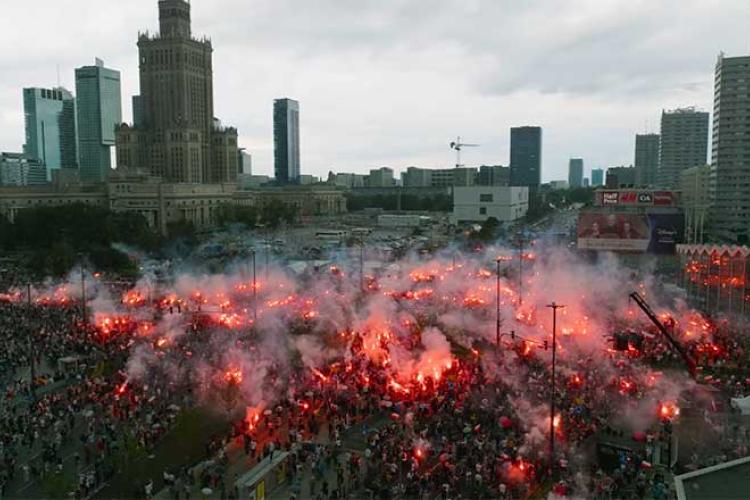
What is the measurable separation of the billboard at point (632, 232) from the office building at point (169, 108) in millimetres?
69347

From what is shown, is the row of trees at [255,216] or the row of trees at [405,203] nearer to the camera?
the row of trees at [255,216]

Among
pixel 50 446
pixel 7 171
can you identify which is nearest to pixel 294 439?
pixel 50 446

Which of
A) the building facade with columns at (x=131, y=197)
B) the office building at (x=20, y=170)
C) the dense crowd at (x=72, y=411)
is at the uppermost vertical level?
the office building at (x=20, y=170)

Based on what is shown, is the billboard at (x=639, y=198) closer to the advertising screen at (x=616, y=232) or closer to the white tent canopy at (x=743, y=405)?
the advertising screen at (x=616, y=232)

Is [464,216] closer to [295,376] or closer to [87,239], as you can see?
[87,239]

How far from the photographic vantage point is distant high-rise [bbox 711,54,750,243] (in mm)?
75875

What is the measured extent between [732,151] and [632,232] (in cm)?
3036

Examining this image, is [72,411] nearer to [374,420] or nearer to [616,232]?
[374,420]

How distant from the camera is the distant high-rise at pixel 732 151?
75.9 metres

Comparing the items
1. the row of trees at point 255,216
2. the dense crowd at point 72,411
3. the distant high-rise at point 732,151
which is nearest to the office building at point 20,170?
the row of trees at point 255,216

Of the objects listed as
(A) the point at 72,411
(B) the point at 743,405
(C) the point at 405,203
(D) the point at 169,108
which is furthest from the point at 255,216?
(B) the point at 743,405

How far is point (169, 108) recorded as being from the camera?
108m

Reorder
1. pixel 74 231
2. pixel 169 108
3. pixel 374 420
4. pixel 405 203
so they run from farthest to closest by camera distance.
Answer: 1. pixel 405 203
2. pixel 169 108
3. pixel 74 231
4. pixel 374 420

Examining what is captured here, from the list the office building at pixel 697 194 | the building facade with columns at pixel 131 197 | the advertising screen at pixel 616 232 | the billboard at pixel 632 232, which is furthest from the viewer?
the building facade with columns at pixel 131 197
